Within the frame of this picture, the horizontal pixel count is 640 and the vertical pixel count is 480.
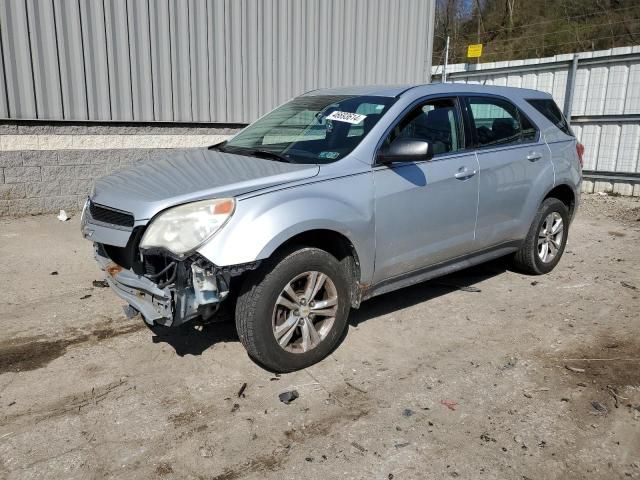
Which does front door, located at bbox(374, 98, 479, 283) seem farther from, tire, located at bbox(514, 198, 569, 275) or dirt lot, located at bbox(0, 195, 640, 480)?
tire, located at bbox(514, 198, 569, 275)

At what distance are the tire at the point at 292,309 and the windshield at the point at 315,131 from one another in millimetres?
772

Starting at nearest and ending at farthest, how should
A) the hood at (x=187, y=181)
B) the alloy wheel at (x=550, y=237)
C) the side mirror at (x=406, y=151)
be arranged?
1. the hood at (x=187, y=181)
2. the side mirror at (x=406, y=151)
3. the alloy wheel at (x=550, y=237)

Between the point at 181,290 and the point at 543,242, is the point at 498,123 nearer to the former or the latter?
the point at 543,242

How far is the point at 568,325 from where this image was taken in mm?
4336

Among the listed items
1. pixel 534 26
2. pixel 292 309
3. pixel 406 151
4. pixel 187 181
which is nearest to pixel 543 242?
pixel 406 151

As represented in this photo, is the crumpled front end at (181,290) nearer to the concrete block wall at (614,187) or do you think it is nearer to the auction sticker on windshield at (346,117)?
the auction sticker on windshield at (346,117)

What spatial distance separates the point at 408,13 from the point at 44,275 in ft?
26.7

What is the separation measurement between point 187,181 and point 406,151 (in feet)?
4.71

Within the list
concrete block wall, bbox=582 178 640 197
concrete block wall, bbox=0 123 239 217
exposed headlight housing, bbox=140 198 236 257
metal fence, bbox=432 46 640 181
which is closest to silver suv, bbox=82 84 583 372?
exposed headlight housing, bbox=140 198 236 257

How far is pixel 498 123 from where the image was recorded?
4.81 m

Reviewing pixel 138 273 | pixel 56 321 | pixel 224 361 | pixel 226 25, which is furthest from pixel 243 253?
pixel 226 25

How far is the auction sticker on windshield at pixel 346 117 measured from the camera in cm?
400

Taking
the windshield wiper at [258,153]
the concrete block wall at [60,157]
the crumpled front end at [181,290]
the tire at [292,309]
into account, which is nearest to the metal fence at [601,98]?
the concrete block wall at [60,157]

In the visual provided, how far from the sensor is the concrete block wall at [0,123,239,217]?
23.5 feet
